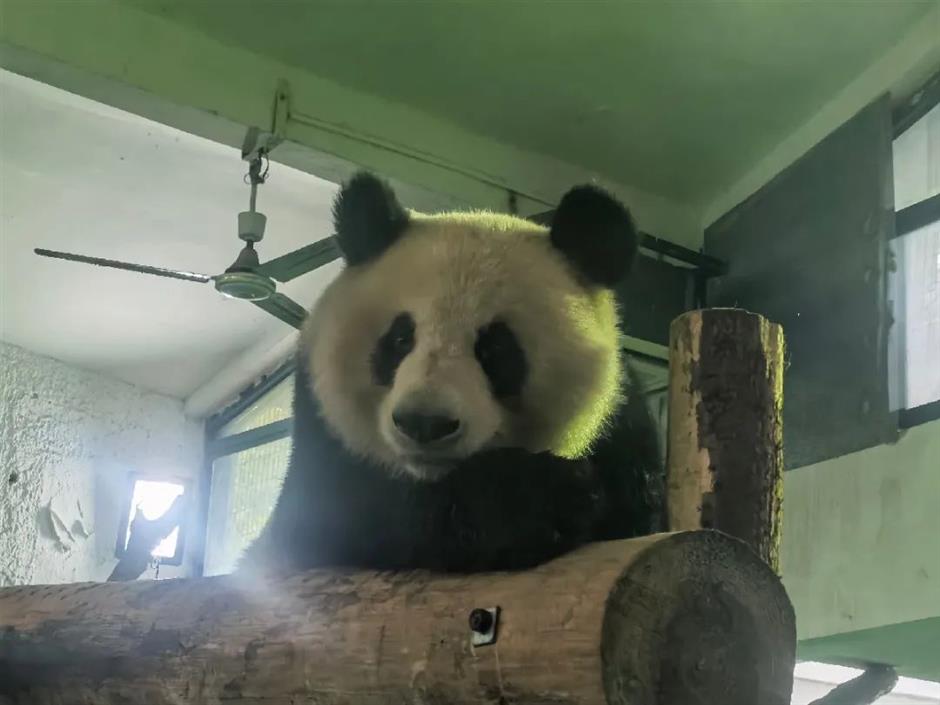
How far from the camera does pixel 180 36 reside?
4.42 m

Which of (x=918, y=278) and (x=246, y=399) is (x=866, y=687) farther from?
(x=246, y=399)

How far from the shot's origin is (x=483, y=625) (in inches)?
49.7

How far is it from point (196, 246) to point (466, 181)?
1923mm

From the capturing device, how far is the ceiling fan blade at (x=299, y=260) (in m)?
4.03

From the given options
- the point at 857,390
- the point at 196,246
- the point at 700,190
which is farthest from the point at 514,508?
the point at 196,246

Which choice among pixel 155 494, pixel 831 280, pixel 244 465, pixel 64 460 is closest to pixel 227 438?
pixel 244 465

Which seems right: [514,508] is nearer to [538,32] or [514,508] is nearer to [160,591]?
[160,591]

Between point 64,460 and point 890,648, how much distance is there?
5.42 metres

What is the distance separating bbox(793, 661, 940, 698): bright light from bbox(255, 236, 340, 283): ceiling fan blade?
3084 mm

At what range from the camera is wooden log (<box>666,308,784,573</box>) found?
1794mm

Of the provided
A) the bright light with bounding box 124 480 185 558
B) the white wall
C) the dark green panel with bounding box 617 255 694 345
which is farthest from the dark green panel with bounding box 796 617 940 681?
the white wall

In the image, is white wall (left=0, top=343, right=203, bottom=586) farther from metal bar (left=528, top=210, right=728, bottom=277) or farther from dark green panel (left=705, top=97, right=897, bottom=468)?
dark green panel (left=705, top=97, right=897, bottom=468)

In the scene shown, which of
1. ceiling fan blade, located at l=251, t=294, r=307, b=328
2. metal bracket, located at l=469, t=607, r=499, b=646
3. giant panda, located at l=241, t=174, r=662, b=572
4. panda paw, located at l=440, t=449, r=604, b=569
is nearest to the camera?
metal bracket, located at l=469, t=607, r=499, b=646

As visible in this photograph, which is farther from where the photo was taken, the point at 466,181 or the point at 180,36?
the point at 466,181
